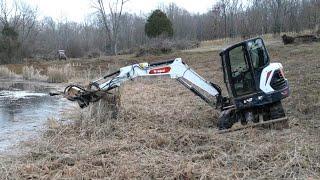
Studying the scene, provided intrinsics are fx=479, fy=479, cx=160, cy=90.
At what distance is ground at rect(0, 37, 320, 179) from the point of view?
7477mm

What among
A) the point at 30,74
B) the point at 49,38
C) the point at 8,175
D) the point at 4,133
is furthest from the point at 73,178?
the point at 49,38

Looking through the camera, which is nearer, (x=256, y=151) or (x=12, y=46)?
(x=256, y=151)

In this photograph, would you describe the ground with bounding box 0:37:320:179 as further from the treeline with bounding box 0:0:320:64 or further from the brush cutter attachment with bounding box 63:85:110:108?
the treeline with bounding box 0:0:320:64

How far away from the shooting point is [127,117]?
39.2 feet

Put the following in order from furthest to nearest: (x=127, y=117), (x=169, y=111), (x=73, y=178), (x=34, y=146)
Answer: (x=169, y=111) → (x=127, y=117) → (x=34, y=146) → (x=73, y=178)

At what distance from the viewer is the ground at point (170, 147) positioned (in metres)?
7.48

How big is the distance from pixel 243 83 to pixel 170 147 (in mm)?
2403

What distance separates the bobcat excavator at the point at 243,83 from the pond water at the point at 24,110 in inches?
75.0

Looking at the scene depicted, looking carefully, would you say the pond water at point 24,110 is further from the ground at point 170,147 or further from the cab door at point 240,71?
the cab door at point 240,71

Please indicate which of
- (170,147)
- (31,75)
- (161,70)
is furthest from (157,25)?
(170,147)

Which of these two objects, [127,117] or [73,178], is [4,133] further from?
[73,178]

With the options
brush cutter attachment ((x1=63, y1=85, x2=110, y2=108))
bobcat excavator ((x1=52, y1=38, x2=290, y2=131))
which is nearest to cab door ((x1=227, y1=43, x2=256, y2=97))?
bobcat excavator ((x1=52, y1=38, x2=290, y2=131))

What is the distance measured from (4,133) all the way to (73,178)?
5.64 meters

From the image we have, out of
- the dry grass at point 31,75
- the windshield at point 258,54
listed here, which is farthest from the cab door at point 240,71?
the dry grass at point 31,75
